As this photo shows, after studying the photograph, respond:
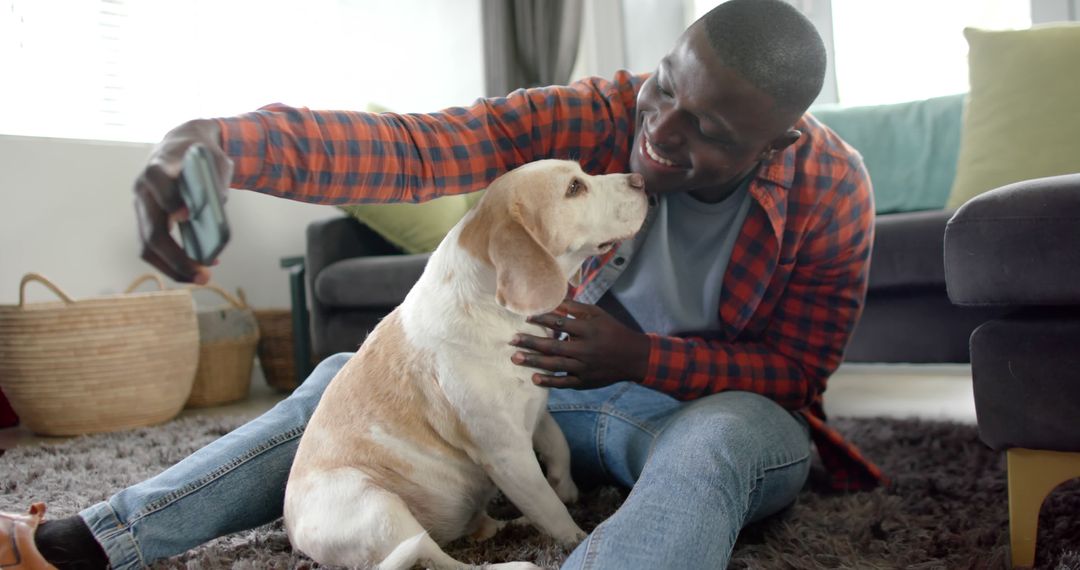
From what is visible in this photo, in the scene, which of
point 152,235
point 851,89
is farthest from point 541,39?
point 152,235

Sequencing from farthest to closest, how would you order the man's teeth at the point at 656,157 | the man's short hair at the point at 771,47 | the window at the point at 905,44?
the window at the point at 905,44 → the man's teeth at the point at 656,157 → the man's short hair at the point at 771,47

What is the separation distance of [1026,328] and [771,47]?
578mm

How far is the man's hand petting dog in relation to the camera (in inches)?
54.0

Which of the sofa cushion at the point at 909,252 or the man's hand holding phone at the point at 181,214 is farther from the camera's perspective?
the sofa cushion at the point at 909,252

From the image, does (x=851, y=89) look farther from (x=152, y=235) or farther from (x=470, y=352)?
(x=152, y=235)

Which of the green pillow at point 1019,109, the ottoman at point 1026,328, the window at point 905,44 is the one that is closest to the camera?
the ottoman at point 1026,328

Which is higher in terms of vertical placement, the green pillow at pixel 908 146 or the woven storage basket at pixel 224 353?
the green pillow at pixel 908 146

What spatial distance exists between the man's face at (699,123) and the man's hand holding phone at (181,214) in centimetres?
79

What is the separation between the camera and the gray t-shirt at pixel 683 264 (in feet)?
5.36

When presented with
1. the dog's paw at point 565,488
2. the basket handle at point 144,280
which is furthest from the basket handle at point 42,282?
the dog's paw at point 565,488

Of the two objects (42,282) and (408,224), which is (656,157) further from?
(42,282)

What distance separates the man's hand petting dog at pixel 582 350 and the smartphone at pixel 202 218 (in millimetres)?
660

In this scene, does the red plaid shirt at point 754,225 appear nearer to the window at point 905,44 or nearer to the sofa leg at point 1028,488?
the sofa leg at point 1028,488

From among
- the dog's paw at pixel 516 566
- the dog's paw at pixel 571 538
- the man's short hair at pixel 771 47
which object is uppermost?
the man's short hair at pixel 771 47
